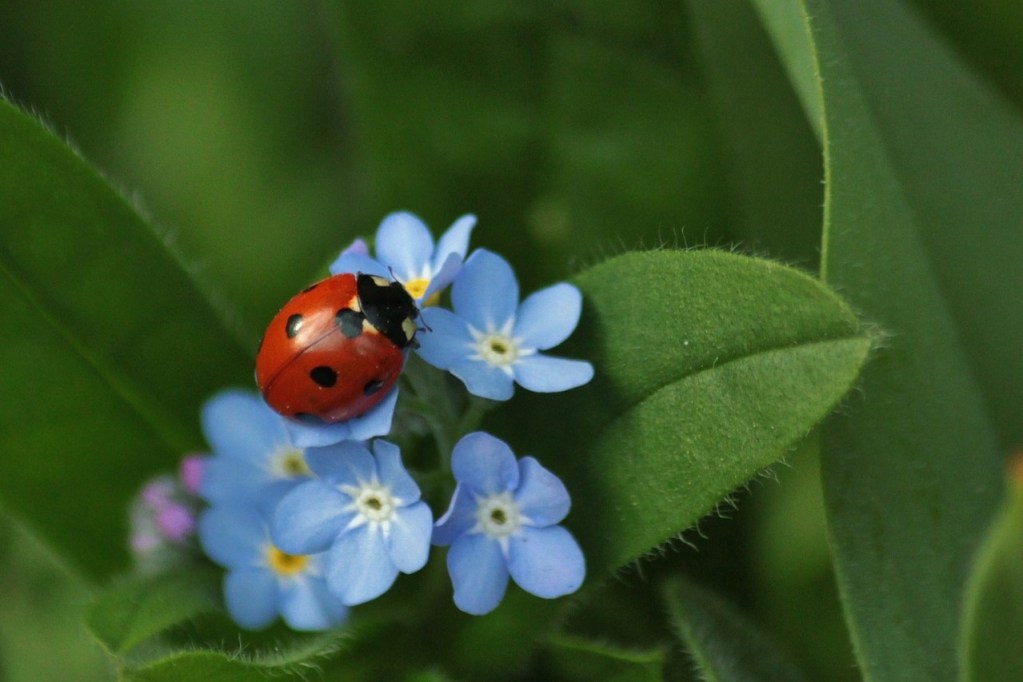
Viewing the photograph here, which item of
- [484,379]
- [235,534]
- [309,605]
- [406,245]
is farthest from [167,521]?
[484,379]

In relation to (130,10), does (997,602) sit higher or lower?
lower

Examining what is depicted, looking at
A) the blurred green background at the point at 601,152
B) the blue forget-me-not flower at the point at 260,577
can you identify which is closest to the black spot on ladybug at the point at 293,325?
the blue forget-me-not flower at the point at 260,577

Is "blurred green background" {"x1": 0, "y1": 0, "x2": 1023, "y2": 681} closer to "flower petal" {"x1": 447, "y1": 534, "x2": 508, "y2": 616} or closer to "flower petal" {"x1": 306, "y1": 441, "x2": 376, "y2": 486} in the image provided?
"flower petal" {"x1": 306, "y1": 441, "x2": 376, "y2": 486}

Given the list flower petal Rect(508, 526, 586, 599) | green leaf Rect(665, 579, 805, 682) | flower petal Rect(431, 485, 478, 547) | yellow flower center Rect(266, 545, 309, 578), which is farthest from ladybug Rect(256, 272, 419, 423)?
green leaf Rect(665, 579, 805, 682)

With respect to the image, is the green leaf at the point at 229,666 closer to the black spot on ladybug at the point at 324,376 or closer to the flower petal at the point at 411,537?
the flower petal at the point at 411,537

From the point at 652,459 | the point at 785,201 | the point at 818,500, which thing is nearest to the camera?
the point at 652,459

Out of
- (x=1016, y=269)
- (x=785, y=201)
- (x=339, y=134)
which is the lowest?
(x=1016, y=269)

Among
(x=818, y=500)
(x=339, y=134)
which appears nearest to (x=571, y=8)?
(x=339, y=134)

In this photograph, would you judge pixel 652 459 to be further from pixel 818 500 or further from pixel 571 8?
pixel 571 8
